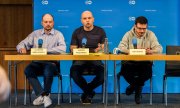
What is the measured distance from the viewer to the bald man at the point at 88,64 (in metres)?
4.34

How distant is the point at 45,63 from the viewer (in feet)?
14.0

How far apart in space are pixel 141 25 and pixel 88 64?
34.4 inches

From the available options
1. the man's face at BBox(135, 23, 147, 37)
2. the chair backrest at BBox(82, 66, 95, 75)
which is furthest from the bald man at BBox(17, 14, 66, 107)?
the man's face at BBox(135, 23, 147, 37)

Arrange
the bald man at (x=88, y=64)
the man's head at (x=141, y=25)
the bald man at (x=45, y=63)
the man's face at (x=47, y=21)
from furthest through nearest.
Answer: the man's face at (x=47, y=21), the bald man at (x=88, y=64), the man's head at (x=141, y=25), the bald man at (x=45, y=63)

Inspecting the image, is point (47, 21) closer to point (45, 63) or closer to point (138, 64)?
point (45, 63)

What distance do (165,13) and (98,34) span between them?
1.62 metres

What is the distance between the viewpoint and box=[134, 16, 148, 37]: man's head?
419cm

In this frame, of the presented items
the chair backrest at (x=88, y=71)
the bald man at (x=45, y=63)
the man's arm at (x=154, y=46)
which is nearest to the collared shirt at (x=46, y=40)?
the bald man at (x=45, y=63)

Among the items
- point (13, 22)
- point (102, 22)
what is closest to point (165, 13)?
point (102, 22)

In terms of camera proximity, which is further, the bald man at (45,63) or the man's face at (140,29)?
the man's face at (140,29)

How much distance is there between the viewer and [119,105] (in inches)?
166

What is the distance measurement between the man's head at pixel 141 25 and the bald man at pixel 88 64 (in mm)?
516

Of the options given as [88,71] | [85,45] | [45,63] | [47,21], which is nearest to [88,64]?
[88,71]

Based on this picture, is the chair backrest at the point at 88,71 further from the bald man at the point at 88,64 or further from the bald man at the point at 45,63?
the bald man at the point at 45,63
